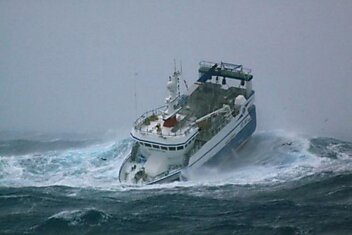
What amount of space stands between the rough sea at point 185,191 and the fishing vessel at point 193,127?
700 mm

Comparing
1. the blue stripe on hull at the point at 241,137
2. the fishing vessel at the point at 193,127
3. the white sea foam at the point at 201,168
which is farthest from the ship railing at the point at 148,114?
the blue stripe on hull at the point at 241,137

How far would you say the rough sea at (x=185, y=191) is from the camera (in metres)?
28.1

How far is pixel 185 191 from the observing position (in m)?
31.6

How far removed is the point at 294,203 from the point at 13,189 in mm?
11781

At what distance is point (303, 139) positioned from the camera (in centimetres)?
3600

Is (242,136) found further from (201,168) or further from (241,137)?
(201,168)

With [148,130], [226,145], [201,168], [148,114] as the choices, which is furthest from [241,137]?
[148,130]

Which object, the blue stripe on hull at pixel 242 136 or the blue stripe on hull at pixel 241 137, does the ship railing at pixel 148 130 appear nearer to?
the blue stripe on hull at pixel 241 137

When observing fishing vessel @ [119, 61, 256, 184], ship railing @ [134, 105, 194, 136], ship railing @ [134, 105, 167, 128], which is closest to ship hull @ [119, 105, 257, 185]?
fishing vessel @ [119, 61, 256, 184]

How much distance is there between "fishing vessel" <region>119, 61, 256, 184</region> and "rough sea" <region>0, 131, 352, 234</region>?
0.70 meters

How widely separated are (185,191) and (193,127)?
375 centimetres

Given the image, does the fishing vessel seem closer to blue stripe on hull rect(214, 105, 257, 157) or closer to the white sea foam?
blue stripe on hull rect(214, 105, 257, 157)

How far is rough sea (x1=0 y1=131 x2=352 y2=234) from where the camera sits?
28.1 meters

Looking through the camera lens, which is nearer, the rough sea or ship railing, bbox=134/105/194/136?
the rough sea
